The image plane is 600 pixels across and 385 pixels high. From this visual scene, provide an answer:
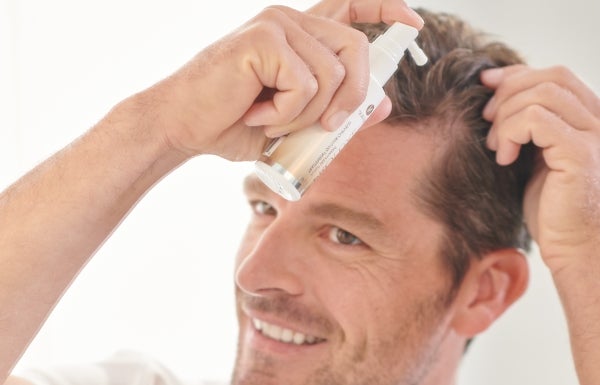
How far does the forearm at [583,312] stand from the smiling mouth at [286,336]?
1.46ft

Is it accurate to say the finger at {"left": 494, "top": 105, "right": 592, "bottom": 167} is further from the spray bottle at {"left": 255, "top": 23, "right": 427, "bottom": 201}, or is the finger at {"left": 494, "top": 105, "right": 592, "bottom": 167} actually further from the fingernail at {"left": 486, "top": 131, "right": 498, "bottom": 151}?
the spray bottle at {"left": 255, "top": 23, "right": 427, "bottom": 201}

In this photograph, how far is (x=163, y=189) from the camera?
7.88 ft

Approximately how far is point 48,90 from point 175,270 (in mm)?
584

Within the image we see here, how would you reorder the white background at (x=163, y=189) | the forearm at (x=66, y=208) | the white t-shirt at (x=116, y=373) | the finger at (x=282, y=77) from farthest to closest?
the white background at (x=163, y=189) → the white t-shirt at (x=116, y=373) → the forearm at (x=66, y=208) → the finger at (x=282, y=77)

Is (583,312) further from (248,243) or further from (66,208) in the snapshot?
(66,208)

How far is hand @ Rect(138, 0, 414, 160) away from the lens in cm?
105

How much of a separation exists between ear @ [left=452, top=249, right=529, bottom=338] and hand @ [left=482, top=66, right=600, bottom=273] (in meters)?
0.23

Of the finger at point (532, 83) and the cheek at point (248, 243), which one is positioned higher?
the finger at point (532, 83)

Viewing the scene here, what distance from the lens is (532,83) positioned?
1453 millimetres

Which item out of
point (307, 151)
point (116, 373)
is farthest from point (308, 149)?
point (116, 373)

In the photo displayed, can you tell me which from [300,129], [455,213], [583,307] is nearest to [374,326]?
[455,213]

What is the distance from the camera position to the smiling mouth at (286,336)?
161cm

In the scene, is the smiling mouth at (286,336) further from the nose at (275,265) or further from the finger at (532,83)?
the finger at (532,83)

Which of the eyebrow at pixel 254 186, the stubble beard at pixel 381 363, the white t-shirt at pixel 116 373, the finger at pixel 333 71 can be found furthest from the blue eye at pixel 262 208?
the finger at pixel 333 71
